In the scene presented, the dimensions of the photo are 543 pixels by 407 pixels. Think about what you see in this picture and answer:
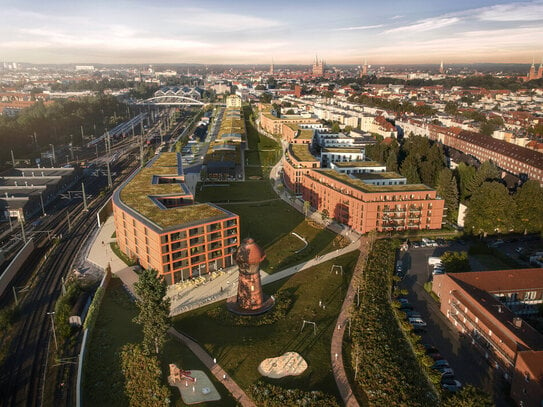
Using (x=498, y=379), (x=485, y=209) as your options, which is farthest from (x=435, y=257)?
(x=498, y=379)

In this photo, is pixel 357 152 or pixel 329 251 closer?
pixel 329 251

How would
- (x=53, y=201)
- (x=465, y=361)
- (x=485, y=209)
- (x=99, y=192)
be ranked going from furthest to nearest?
(x=99, y=192) → (x=53, y=201) → (x=485, y=209) → (x=465, y=361)

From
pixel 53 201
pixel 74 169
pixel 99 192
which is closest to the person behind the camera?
pixel 53 201

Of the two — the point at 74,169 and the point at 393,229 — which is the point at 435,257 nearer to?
the point at 393,229

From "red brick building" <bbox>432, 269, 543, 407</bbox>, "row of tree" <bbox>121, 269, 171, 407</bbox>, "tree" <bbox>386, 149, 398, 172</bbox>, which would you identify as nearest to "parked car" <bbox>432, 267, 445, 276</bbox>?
"red brick building" <bbox>432, 269, 543, 407</bbox>

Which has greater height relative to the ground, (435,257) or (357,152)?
(357,152)

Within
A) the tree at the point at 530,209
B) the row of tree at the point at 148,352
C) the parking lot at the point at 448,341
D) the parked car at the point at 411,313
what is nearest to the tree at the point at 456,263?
the parking lot at the point at 448,341

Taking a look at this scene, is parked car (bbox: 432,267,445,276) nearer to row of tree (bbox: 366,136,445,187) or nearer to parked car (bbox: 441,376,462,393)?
Result: parked car (bbox: 441,376,462,393)
